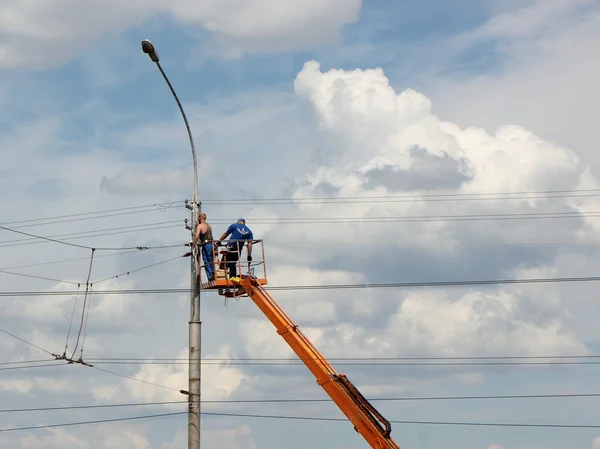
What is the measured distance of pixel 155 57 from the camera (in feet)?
97.6

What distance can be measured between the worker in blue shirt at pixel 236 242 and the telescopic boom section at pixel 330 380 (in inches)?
27.6

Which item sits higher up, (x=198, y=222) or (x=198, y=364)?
(x=198, y=222)

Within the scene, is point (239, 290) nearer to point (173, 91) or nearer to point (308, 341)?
point (308, 341)

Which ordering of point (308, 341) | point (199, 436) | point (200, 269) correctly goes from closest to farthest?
point (199, 436)
point (200, 269)
point (308, 341)

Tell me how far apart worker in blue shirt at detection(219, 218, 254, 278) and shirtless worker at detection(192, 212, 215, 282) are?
0.91 meters

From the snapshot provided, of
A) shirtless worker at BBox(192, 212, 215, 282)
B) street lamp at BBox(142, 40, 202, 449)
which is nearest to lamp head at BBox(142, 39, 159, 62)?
street lamp at BBox(142, 40, 202, 449)

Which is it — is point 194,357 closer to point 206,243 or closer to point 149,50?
point 206,243

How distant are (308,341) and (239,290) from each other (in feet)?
10.3

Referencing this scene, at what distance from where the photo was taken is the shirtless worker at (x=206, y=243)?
31141mm

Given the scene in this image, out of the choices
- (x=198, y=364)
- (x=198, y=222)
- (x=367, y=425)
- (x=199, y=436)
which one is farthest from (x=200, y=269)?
(x=367, y=425)

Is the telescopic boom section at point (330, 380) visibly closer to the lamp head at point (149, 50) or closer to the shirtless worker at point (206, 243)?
the shirtless worker at point (206, 243)

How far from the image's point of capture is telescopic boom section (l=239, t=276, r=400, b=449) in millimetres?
32062

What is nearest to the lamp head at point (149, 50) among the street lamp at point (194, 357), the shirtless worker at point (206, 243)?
the street lamp at point (194, 357)

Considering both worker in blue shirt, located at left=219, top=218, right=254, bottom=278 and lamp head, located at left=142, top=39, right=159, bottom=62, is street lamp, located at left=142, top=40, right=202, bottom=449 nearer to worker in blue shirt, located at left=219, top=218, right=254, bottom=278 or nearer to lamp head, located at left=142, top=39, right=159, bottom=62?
lamp head, located at left=142, top=39, right=159, bottom=62
